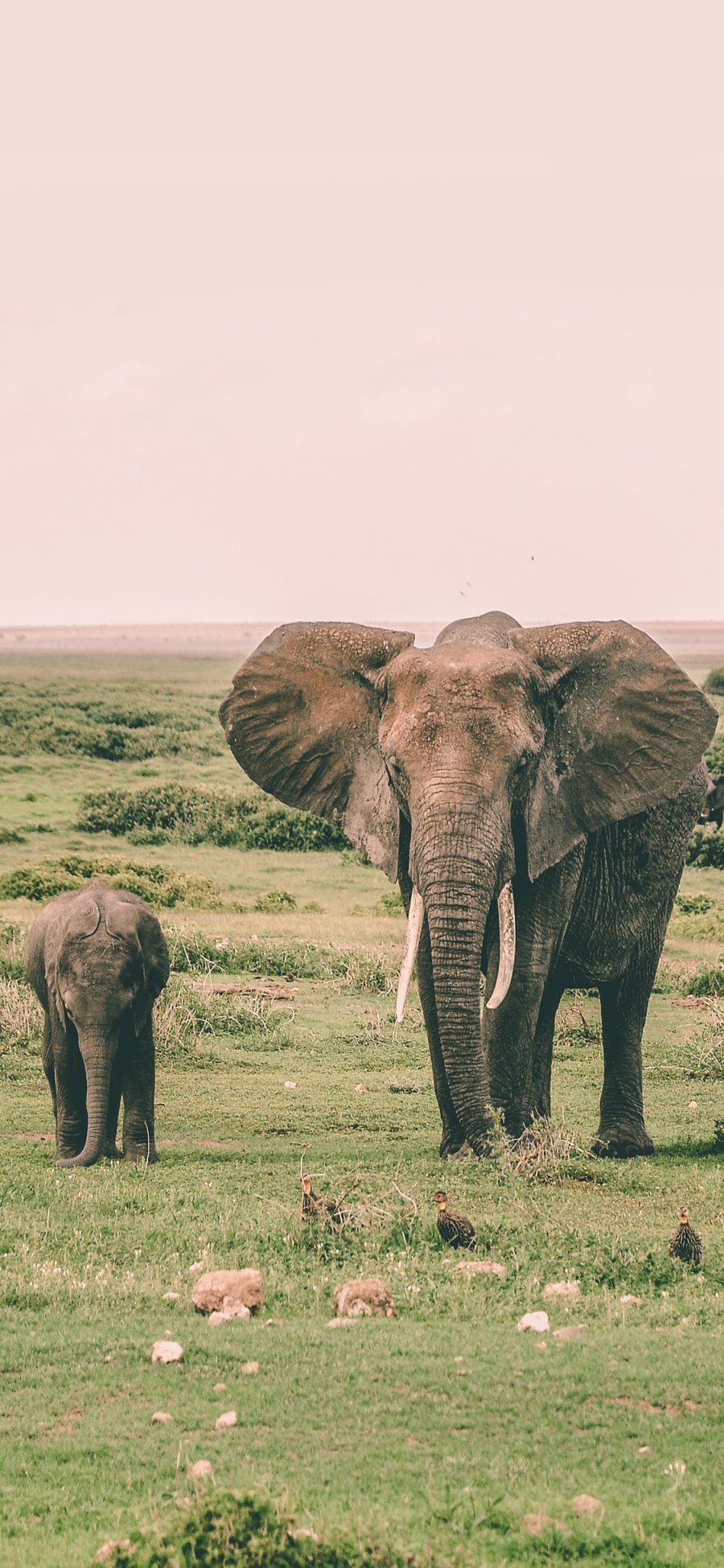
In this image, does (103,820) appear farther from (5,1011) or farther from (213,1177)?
(213,1177)

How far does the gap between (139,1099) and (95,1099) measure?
0.47m

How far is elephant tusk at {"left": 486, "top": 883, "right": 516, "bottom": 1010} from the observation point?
10195 mm

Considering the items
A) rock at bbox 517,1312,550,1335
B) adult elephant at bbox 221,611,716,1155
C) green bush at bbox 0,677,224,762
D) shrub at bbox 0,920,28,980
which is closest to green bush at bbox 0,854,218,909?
shrub at bbox 0,920,28,980

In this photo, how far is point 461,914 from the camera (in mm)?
9930

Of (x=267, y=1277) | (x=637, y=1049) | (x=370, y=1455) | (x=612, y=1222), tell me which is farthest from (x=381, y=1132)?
(x=370, y=1455)

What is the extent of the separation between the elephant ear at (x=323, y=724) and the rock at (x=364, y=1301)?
10.4 ft

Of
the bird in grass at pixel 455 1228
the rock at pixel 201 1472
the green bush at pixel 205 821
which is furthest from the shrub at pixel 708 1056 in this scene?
the green bush at pixel 205 821

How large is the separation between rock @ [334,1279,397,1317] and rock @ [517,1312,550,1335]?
612 mm

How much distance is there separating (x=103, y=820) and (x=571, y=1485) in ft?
92.1

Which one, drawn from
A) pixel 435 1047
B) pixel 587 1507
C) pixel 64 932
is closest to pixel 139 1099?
pixel 64 932

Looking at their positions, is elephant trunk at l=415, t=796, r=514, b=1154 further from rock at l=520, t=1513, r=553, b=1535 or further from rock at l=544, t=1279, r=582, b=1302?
rock at l=520, t=1513, r=553, b=1535

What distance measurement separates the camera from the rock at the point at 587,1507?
5812 millimetres

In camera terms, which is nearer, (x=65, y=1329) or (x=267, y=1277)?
(x=65, y=1329)

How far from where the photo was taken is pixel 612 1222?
977 cm
